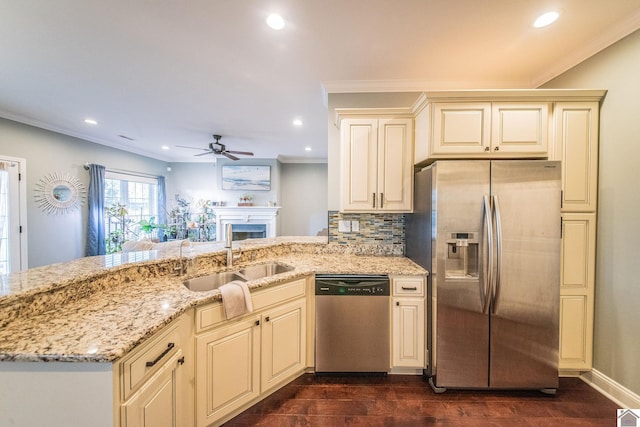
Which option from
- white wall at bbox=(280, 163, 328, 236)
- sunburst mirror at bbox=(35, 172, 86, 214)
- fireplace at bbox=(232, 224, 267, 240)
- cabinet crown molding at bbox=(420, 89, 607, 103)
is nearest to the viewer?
cabinet crown molding at bbox=(420, 89, 607, 103)

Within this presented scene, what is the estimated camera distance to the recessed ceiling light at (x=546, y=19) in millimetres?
1614

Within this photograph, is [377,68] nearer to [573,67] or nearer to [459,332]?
[573,67]

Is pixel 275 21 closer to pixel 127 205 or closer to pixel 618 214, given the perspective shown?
pixel 618 214

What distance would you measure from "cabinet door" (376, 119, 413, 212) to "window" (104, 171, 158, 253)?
226 inches

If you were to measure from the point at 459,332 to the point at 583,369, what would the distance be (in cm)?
113

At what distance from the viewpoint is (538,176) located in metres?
1.80

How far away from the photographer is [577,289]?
1.96 m

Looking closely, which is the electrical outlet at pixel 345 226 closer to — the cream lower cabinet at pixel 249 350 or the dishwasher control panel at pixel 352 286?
the dishwasher control panel at pixel 352 286

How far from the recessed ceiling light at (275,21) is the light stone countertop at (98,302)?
1.78 meters

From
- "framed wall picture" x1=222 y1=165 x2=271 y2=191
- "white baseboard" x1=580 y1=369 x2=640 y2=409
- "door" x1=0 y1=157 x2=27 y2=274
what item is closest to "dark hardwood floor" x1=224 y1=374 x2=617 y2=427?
"white baseboard" x1=580 y1=369 x2=640 y2=409

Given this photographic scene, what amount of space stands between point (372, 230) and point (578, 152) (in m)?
1.80

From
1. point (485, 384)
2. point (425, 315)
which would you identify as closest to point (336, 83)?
point (425, 315)

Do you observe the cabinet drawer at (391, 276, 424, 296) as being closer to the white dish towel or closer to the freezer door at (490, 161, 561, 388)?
the freezer door at (490, 161, 561, 388)

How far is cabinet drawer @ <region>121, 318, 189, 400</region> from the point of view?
0.94 m
